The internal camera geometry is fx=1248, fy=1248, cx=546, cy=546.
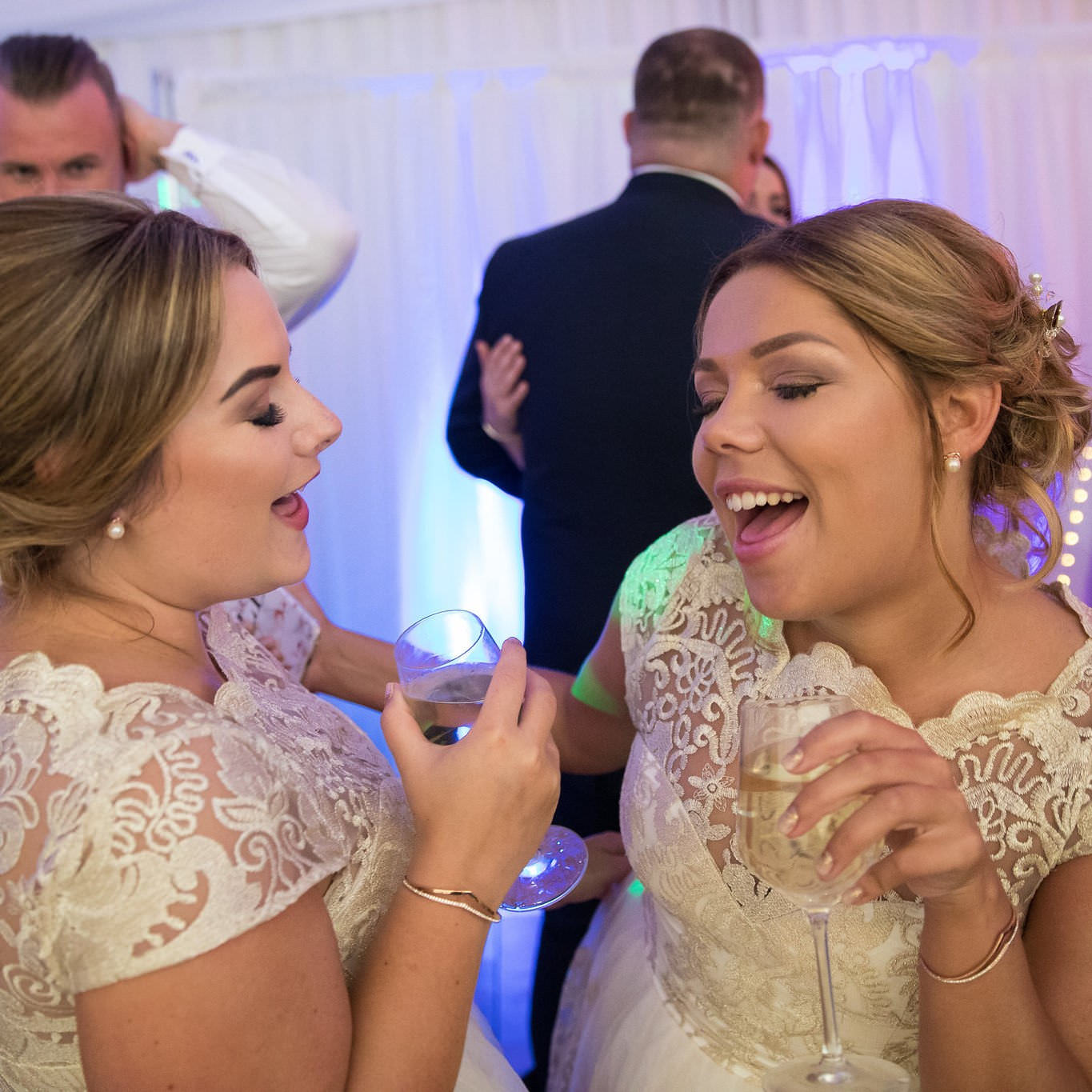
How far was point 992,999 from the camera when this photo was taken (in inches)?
58.3

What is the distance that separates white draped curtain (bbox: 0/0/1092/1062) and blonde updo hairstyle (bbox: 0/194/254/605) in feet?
11.8

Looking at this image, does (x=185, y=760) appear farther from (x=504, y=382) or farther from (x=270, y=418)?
(x=504, y=382)

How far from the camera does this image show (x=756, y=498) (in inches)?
72.2

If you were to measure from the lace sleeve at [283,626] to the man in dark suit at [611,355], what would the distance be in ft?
2.90

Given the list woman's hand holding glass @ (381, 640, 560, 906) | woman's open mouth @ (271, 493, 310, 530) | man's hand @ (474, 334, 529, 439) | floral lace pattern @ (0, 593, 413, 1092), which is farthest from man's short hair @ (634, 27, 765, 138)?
floral lace pattern @ (0, 593, 413, 1092)

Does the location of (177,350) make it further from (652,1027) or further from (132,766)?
(652,1027)

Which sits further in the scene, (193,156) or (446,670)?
(193,156)

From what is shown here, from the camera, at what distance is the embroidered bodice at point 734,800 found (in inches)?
67.9

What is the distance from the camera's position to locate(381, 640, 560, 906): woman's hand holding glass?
1566 millimetres

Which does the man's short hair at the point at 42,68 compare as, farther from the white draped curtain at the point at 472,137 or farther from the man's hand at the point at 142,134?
the white draped curtain at the point at 472,137

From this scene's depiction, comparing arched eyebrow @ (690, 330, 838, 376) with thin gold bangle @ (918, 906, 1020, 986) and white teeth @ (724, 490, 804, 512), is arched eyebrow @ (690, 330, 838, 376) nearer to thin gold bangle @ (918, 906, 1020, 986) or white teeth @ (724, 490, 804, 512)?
white teeth @ (724, 490, 804, 512)

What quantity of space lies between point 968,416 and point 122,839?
4.33 feet

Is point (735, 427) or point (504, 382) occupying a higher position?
point (735, 427)

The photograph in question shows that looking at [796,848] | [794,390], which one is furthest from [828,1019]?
[794,390]
